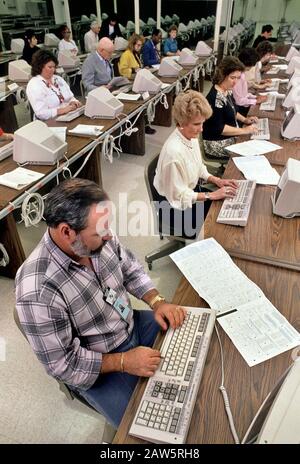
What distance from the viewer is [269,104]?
11.0 feet

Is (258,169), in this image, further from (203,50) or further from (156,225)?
(203,50)

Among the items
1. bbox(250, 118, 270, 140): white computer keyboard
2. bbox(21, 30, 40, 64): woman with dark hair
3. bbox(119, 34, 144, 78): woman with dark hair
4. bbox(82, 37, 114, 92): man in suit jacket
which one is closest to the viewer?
bbox(250, 118, 270, 140): white computer keyboard

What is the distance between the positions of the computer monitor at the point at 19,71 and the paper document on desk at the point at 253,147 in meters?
3.27

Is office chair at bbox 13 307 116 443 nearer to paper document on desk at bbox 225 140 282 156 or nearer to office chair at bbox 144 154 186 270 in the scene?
office chair at bbox 144 154 186 270

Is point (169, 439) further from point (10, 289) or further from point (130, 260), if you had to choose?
point (10, 289)

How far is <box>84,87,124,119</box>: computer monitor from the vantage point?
113 inches

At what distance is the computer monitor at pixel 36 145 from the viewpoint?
6.70ft

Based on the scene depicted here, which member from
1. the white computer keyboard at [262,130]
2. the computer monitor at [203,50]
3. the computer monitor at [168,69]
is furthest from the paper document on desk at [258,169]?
the computer monitor at [203,50]

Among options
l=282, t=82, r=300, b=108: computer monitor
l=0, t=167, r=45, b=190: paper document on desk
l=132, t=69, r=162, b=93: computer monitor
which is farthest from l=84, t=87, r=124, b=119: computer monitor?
l=282, t=82, r=300, b=108: computer monitor

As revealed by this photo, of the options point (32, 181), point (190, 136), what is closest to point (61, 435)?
point (32, 181)

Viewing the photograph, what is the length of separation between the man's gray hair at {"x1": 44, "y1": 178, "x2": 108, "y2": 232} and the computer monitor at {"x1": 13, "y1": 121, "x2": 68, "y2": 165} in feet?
3.99

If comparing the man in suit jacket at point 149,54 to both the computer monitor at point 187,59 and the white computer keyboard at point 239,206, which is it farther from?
the white computer keyboard at point 239,206

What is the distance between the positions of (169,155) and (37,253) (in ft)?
3.21

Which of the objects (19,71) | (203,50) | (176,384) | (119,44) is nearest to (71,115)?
(19,71)
